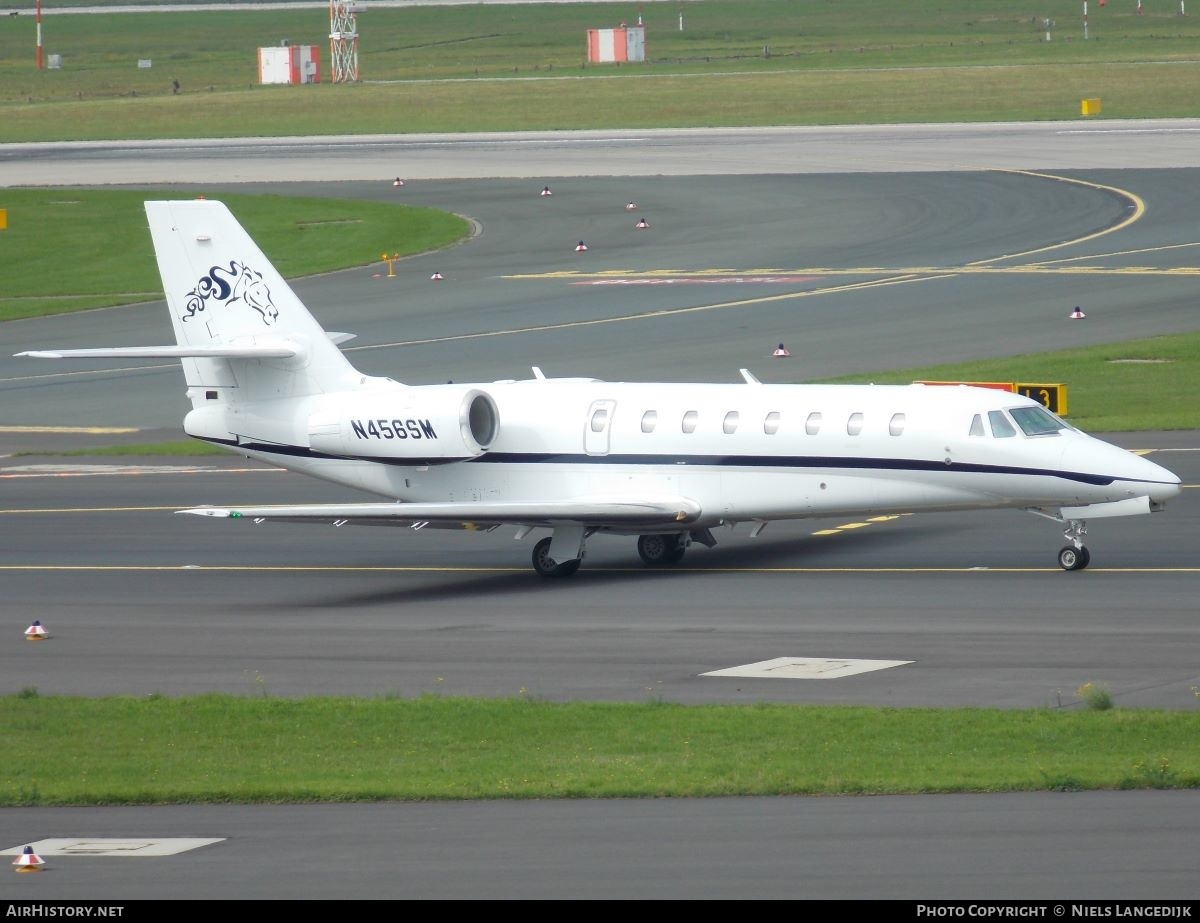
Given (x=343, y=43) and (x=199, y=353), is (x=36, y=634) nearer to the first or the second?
(x=199, y=353)

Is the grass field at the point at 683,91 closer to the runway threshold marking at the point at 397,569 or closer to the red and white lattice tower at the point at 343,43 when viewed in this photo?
the red and white lattice tower at the point at 343,43

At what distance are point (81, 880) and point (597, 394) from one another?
1892 cm

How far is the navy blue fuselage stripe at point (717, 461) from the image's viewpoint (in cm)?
2998

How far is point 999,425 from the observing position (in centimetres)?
3039

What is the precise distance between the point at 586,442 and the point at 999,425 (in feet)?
21.8

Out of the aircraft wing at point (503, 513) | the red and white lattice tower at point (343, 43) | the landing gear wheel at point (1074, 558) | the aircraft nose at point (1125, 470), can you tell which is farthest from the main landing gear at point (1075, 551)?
the red and white lattice tower at point (343, 43)

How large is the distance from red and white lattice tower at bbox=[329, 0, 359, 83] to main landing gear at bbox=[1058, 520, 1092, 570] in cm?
13738

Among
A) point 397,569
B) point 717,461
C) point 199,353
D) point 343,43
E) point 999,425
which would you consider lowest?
point 397,569

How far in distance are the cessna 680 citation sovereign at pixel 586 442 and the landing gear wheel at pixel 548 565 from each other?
32mm

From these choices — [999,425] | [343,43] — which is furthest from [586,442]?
[343,43]

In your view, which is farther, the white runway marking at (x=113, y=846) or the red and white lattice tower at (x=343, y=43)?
the red and white lattice tower at (x=343, y=43)

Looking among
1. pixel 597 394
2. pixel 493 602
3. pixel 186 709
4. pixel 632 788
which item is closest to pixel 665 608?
pixel 493 602

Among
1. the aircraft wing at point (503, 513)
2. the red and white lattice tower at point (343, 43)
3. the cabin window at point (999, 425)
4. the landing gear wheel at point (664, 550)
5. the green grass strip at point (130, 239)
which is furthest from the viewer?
the red and white lattice tower at point (343, 43)

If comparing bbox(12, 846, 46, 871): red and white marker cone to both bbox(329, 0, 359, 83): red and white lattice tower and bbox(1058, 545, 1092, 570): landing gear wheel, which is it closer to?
bbox(1058, 545, 1092, 570): landing gear wheel
